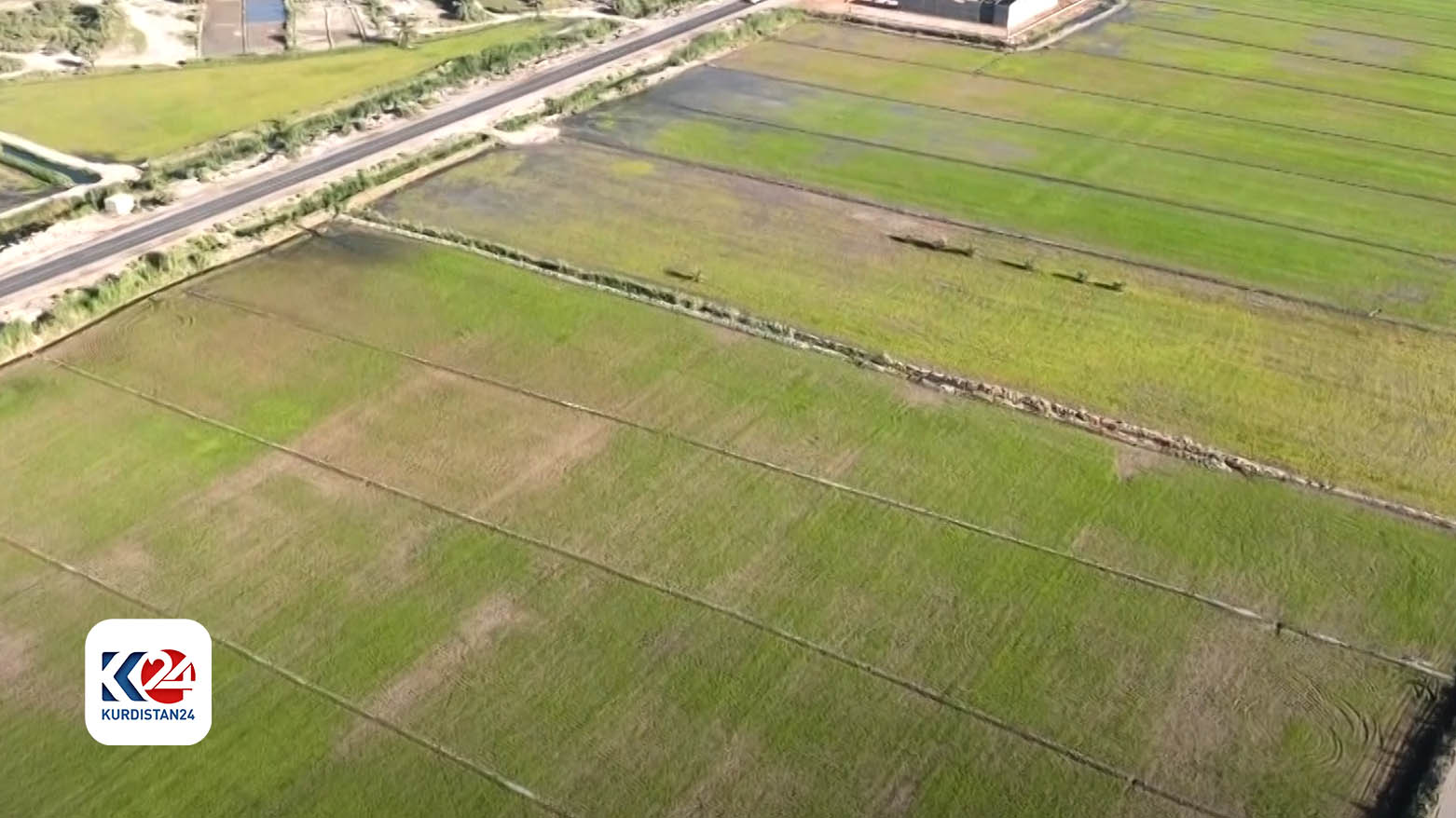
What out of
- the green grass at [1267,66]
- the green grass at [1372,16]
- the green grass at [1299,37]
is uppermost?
the green grass at [1372,16]

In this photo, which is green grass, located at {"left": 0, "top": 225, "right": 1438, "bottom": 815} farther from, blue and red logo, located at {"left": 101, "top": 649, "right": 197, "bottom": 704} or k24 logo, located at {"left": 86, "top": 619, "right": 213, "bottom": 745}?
blue and red logo, located at {"left": 101, "top": 649, "right": 197, "bottom": 704}

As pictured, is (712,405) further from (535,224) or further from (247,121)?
(247,121)

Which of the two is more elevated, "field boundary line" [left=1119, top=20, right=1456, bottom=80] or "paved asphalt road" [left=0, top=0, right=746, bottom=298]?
"field boundary line" [left=1119, top=20, right=1456, bottom=80]

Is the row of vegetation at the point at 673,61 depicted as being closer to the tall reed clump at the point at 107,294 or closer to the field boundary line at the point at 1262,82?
the field boundary line at the point at 1262,82

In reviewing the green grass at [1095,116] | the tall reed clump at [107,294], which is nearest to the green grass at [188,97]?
the tall reed clump at [107,294]

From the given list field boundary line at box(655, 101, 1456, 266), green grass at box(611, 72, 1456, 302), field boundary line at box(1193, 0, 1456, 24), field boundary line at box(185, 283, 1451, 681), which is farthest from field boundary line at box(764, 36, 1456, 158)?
field boundary line at box(185, 283, 1451, 681)

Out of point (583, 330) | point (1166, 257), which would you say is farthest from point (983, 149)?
point (583, 330)

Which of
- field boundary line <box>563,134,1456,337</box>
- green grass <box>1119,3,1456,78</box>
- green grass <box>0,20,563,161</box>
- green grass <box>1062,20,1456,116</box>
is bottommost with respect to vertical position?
field boundary line <box>563,134,1456,337</box>
